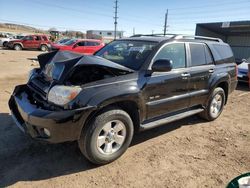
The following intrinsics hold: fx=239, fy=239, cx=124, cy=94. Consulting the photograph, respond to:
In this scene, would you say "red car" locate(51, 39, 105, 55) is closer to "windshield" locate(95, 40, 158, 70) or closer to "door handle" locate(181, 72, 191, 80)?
"windshield" locate(95, 40, 158, 70)

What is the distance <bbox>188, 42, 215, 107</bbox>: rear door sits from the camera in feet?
14.9

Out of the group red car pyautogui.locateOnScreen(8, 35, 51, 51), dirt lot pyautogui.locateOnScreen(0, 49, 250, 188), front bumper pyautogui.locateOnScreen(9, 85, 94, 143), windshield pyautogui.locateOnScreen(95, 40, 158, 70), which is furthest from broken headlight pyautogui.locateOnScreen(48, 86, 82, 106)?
red car pyautogui.locateOnScreen(8, 35, 51, 51)

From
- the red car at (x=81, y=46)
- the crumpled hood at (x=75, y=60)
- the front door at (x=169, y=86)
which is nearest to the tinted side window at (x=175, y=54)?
the front door at (x=169, y=86)

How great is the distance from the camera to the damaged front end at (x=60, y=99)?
2.92 metres

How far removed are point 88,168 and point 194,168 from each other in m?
1.51

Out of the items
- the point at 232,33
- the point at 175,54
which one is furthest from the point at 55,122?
the point at 232,33

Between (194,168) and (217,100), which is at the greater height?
(217,100)

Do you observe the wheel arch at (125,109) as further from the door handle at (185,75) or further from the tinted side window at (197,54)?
the tinted side window at (197,54)

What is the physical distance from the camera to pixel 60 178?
3.05 meters

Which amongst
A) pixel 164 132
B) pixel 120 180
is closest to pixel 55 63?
pixel 120 180

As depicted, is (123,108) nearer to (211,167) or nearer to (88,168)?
(88,168)

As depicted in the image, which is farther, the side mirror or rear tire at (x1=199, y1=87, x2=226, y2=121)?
rear tire at (x1=199, y1=87, x2=226, y2=121)

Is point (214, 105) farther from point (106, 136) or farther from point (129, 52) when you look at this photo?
point (106, 136)

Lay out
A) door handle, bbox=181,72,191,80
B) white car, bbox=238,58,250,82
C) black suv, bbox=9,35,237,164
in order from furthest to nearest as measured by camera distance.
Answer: white car, bbox=238,58,250,82 < door handle, bbox=181,72,191,80 < black suv, bbox=9,35,237,164
